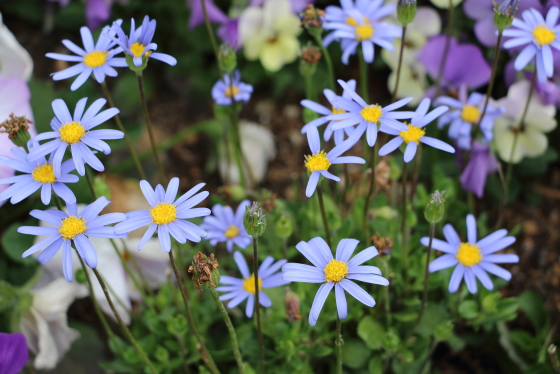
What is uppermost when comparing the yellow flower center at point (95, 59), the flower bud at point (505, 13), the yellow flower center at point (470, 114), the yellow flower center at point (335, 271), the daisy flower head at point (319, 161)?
the yellow flower center at point (470, 114)

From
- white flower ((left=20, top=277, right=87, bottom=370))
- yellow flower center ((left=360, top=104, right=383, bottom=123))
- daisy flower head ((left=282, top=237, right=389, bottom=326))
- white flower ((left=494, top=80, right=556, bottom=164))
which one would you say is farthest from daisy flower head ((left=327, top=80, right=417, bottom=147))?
white flower ((left=20, top=277, right=87, bottom=370))

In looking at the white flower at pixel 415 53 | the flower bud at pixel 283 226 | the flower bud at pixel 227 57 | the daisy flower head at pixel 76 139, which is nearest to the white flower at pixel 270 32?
the white flower at pixel 415 53

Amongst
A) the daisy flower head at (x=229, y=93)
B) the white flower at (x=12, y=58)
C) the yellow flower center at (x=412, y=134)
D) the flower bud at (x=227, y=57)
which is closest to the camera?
the yellow flower center at (x=412, y=134)

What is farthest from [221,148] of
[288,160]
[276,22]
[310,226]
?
[310,226]

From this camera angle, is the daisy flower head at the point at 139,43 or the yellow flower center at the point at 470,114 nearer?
the daisy flower head at the point at 139,43

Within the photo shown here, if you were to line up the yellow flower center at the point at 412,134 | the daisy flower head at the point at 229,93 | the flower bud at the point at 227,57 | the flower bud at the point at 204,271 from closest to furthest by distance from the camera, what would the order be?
the flower bud at the point at 204,271 → the yellow flower center at the point at 412,134 → the flower bud at the point at 227,57 → the daisy flower head at the point at 229,93

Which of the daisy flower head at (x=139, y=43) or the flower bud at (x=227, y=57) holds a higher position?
the flower bud at (x=227, y=57)

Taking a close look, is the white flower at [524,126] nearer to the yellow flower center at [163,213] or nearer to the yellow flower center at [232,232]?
the yellow flower center at [232,232]
